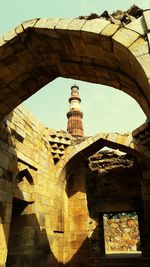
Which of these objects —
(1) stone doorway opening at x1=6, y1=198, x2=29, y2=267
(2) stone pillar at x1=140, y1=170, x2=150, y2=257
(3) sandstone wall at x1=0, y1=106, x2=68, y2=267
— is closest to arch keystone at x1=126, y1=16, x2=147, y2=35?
(3) sandstone wall at x1=0, y1=106, x2=68, y2=267

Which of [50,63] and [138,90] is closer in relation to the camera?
[138,90]

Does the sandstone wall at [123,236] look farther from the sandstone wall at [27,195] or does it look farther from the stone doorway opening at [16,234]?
the stone doorway opening at [16,234]

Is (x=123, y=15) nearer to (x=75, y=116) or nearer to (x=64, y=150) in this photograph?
(x=64, y=150)

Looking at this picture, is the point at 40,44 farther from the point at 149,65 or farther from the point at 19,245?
the point at 19,245

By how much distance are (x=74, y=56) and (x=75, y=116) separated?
54.8ft

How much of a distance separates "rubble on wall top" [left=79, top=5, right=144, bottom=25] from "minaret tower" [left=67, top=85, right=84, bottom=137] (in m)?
15.3

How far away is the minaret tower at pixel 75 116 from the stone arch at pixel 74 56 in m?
14.3

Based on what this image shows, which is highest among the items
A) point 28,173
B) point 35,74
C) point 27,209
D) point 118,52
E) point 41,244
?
point 35,74

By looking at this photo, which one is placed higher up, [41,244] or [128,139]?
[128,139]

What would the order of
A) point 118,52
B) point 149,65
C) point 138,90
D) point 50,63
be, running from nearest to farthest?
point 149,65
point 118,52
point 138,90
point 50,63

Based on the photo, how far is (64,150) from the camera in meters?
7.37

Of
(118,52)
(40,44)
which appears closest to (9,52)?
(40,44)

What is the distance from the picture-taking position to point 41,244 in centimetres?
555

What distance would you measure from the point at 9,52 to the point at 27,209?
11.7 feet
